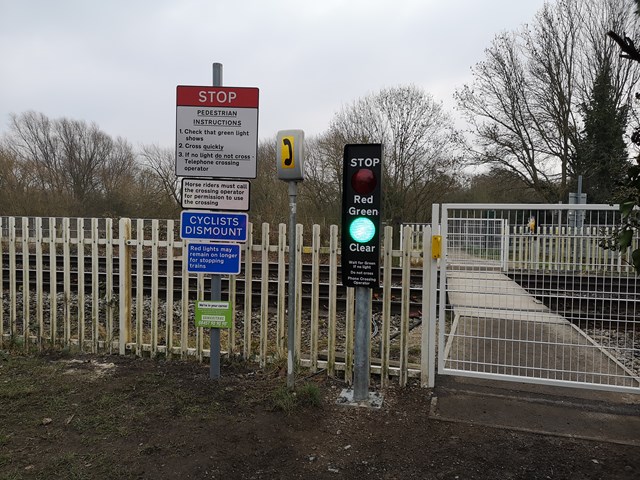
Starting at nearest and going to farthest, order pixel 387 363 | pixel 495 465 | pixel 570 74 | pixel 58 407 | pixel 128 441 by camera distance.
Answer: pixel 495 465
pixel 128 441
pixel 58 407
pixel 387 363
pixel 570 74

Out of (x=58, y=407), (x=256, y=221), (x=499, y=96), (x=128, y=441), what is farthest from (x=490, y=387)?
(x=499, y=96)

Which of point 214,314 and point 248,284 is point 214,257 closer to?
point 248,284

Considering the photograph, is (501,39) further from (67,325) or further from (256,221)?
(67,325)

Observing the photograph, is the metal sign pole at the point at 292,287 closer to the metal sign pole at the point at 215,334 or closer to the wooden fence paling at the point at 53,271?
the metal sign pole at the point at 215,334

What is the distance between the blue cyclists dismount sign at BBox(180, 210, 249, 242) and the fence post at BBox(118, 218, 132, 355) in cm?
105

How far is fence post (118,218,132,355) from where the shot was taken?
532 cm

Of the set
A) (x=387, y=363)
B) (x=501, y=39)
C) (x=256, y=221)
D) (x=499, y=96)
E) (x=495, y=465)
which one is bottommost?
(x=495, y=465)

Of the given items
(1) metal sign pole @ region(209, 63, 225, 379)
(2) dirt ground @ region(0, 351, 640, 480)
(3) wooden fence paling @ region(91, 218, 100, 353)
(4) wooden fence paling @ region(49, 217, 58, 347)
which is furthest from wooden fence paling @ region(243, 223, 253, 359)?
(4) wooden fence paling @ region(49, 217, 58, 347)

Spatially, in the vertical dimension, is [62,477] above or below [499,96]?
below

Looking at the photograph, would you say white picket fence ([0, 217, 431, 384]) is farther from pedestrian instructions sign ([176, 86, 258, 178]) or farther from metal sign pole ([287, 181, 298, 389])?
pedestrian instructions sign ([176, 86, 258, 178])

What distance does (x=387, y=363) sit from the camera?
15.5 ft

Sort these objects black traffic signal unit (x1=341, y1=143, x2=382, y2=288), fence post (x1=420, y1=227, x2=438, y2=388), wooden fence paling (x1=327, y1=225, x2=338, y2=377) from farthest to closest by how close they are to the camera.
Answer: wooden fence paling (x1=327, y1=225, x2=338, y2=377) → fence post (x1=420, y1=227, x2=438, y2=388) → black traffic signal unit (x1=341, y1=143, x2=382, y2=288)

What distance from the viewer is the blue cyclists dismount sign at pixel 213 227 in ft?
15.4

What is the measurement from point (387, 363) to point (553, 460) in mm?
1739
